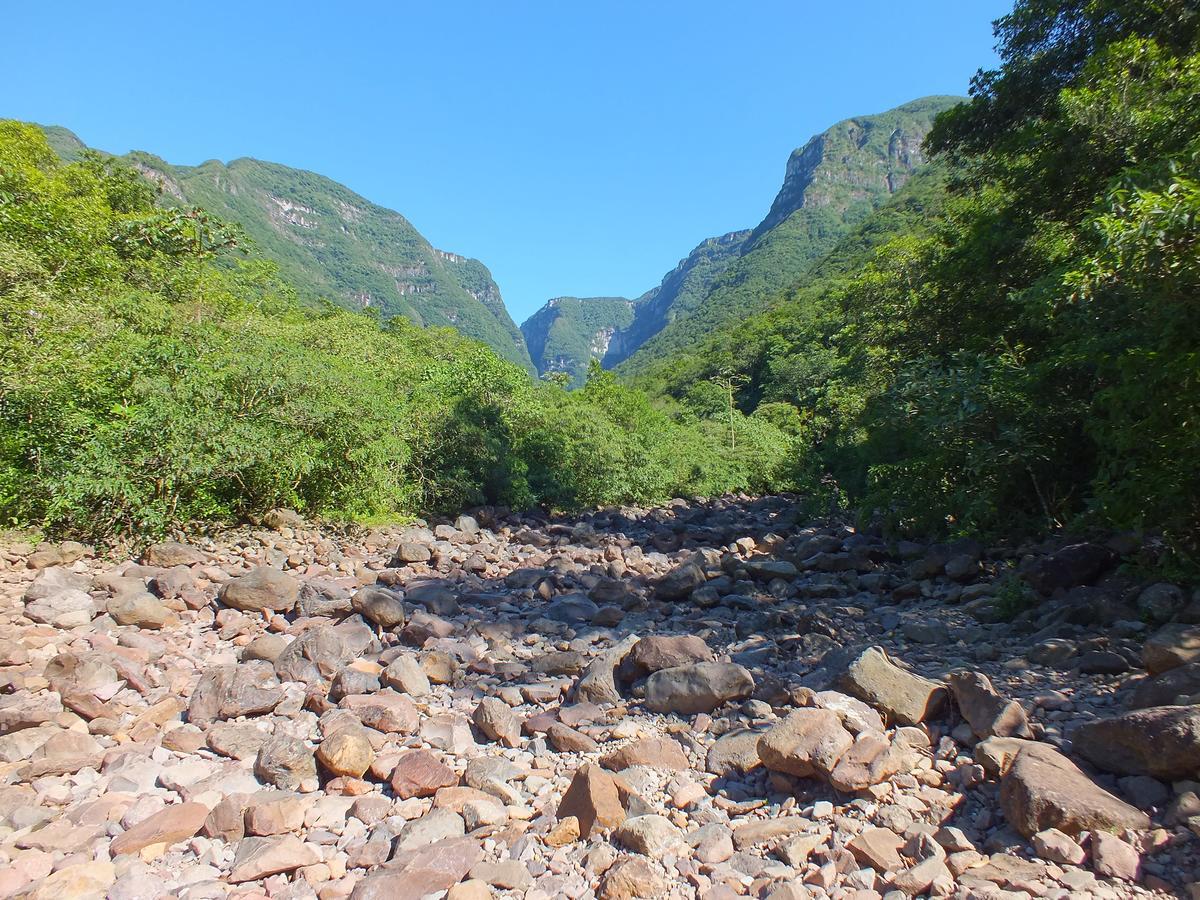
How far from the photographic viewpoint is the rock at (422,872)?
9.96 feet

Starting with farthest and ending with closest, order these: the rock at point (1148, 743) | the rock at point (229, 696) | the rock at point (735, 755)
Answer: the rock at point (229, 696), the rock at point (735, 755), the rock at point (1148, 743)

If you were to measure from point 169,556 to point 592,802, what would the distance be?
6575 millimetres

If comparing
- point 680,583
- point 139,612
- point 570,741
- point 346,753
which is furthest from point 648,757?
point 139,612

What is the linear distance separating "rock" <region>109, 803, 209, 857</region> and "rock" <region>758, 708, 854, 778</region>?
9.60ft

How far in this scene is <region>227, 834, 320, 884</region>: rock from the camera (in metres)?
3.17

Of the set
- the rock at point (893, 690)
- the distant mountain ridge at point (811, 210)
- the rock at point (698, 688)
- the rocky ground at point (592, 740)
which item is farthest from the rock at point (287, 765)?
the distant mountain ridge at point (811, 210)

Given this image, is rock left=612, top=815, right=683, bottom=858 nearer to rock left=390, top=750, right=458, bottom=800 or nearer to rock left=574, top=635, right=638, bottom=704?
rock left=390, top=750, right=458, bottom=800

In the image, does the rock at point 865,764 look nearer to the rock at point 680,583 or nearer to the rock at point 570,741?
the rock at point 570,741

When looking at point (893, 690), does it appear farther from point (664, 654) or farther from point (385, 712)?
point (385, 712)

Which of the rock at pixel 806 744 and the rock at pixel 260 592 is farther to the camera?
the rock at pixel 260 592

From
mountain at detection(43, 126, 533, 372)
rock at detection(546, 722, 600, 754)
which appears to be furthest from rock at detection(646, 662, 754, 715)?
mountain at detection(43, 126, 533, 372)

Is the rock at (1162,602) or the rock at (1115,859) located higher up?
the rock at (1162,602)

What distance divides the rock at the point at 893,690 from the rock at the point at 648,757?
3.64 ft

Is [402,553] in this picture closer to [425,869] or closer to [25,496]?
[25,496]
